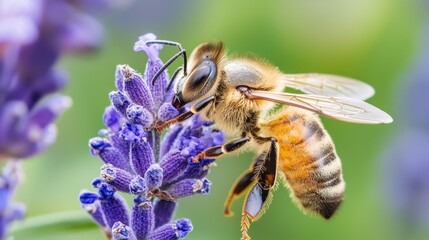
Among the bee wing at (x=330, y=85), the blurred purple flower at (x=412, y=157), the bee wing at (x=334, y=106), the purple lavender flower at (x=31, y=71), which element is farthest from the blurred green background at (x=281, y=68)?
the purple lavender flower at (x=31, y=71)

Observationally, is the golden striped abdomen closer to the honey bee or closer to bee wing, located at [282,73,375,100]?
the honey bee

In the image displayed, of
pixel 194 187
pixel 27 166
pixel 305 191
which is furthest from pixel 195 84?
pixel 27 166

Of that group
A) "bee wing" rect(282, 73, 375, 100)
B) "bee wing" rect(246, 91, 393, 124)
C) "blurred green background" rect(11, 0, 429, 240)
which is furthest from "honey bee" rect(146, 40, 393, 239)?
"blurred green background" rect(11, 0, 429, 240)

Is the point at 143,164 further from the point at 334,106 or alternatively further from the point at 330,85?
the point at 330,85

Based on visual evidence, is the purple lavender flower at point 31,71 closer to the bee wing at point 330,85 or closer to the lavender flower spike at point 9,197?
the lavender flower spike at point 9,197

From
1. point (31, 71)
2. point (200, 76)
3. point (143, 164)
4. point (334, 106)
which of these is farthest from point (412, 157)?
point (31, 71)

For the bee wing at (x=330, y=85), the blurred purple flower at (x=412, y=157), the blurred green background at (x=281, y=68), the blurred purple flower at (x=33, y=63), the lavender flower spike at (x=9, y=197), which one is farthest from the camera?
the blurred purple flower at (x=412, y=157)
